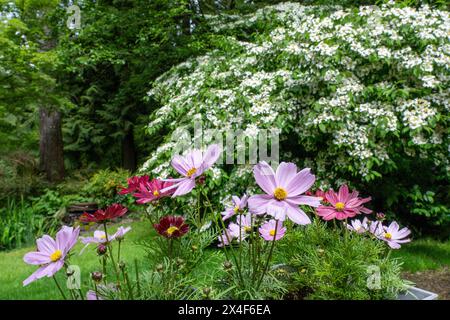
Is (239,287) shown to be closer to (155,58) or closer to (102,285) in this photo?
(102,285)

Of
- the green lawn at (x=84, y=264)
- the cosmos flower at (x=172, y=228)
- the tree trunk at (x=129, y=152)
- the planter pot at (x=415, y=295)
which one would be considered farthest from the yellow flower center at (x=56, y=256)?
the tree trunk at (x=129, y=152)

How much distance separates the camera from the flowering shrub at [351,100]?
345cm

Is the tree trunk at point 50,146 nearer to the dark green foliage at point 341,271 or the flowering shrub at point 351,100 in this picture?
the flowering shrub at point 351,100

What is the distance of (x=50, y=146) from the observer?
859 centimetres

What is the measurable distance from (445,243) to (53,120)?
797 centimetres

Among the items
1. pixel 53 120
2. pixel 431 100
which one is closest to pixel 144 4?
pixel 53 120

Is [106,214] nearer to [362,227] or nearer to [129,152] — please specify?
[362,227]

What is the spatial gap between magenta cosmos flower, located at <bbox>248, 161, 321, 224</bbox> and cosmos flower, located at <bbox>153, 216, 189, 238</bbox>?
0.62 ft

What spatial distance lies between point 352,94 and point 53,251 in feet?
10.5

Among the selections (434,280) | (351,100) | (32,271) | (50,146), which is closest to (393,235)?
(351,100)

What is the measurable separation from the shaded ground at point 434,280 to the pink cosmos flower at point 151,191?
301cm

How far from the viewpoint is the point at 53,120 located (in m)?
8.59

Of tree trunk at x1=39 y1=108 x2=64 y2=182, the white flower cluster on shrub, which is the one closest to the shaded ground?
the white flower cluster on shrub

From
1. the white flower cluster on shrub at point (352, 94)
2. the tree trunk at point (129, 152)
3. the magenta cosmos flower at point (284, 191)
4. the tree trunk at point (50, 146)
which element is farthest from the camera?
the tree trunk at point (129, 152)
